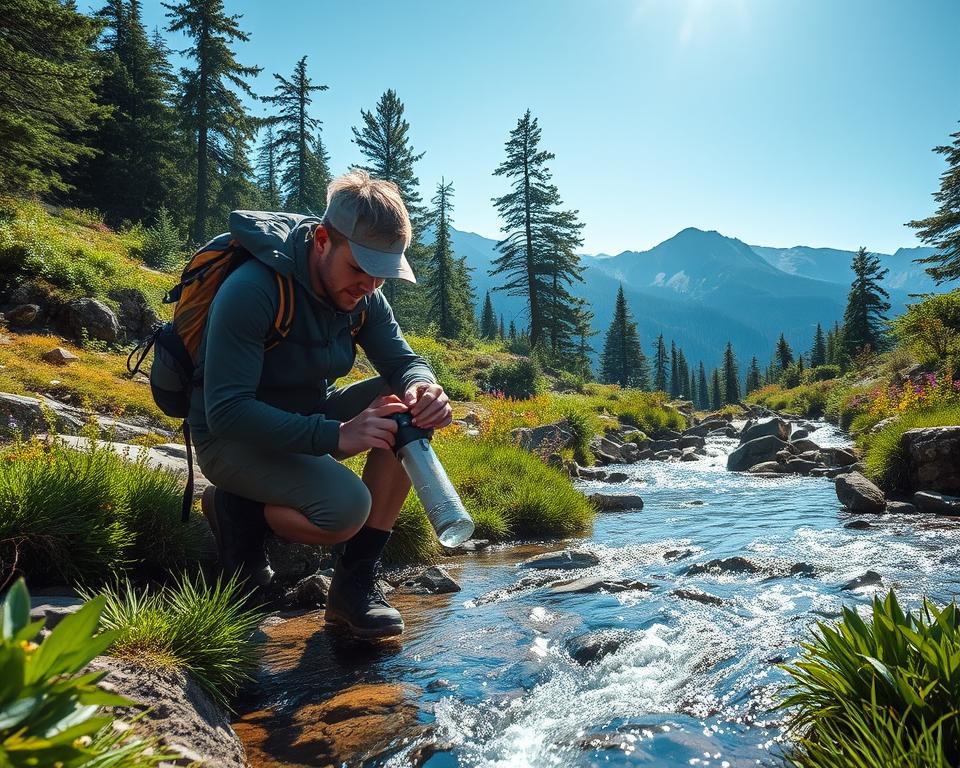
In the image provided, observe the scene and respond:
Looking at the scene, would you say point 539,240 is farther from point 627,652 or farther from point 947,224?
point 627,652

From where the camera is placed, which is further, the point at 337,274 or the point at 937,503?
the point at 937,503

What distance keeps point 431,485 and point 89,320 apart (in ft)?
32.3

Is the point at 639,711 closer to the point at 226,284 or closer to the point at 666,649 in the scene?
the point at 666,649

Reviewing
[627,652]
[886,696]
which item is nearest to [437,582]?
[627,652]

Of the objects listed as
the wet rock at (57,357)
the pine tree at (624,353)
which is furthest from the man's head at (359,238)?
the pine tree at (624,353)

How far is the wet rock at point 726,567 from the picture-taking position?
4910 millimetres

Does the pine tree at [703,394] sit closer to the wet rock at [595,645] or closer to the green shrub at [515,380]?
the green shrub at [515,380]

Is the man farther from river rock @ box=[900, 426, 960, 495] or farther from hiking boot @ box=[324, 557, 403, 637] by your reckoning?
river rock @ box=[900, 426, 960, 495]

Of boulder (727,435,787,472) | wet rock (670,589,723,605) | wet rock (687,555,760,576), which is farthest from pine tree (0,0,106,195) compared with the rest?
boulder (727,435,787,472)

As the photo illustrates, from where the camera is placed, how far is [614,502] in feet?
29.8

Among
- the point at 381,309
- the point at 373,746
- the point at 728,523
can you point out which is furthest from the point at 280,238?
the point at 728,523

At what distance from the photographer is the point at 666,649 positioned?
317 centimetres

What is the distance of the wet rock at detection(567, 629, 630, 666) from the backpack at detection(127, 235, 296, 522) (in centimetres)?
215

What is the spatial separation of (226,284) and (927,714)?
115 inches
